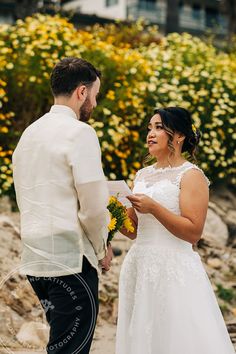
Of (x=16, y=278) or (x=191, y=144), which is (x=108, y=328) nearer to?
(x=16, y=278)

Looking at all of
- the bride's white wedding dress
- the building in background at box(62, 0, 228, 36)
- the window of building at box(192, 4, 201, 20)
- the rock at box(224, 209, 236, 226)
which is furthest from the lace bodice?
the window of building at box(192, 4, 201, 20)

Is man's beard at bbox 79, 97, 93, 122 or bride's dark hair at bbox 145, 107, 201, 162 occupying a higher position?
man's beard at bbox 79, 97, 93, 122

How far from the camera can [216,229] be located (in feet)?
33.6

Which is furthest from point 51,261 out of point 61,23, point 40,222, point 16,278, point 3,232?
point 61,23

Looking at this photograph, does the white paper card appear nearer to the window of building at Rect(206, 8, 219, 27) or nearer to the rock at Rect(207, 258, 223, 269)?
the rock at Rect(207, 258, 223, 269)

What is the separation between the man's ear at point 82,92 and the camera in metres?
3.66

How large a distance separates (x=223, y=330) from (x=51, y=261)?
5.10 ft

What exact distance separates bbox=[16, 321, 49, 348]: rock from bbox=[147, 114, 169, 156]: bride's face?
2.44 metres

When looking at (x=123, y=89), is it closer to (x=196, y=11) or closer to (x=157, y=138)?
(x=157, y=138)

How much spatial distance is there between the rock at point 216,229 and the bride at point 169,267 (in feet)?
17.9

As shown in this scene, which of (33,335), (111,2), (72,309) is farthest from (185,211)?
(111,2)

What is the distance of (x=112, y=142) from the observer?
951cm

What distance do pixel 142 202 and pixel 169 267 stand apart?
51 cm

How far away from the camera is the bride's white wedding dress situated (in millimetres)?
4438
